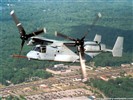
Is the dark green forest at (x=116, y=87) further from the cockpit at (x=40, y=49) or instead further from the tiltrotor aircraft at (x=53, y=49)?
the cockpit at (x=40, y=49)

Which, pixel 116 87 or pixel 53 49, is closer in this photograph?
pixel 53 49

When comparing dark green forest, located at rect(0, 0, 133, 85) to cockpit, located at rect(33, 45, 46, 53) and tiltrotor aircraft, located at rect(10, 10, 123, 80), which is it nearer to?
cockpit, located at rect(33, 45, 46, 53)

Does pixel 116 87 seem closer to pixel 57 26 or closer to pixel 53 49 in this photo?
pixel 53 49

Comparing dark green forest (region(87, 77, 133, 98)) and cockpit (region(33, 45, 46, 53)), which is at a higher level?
cockpit (region(33, 45, 46, 53))

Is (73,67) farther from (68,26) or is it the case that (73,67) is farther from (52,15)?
(52,15)

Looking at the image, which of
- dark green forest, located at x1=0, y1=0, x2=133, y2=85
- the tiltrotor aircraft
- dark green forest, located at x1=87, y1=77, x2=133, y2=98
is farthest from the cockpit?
dark green forest, located at x1=0, y1=0, x2=133, y2=85

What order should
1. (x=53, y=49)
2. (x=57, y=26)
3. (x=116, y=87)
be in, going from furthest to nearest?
(x=57, y=26) → (x=116, y=87) → (x=53, y=49)

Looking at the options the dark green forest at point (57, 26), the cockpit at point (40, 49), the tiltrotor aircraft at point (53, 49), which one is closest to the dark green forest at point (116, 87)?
the dark green forest at point (57, 26)

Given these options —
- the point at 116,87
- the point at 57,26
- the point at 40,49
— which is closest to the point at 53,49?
the point at 40,49

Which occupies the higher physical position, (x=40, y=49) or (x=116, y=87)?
(x=40, y=49)

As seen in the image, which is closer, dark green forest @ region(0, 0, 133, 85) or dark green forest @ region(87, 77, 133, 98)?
dark green forest @ region(87, 77, 133, 98)

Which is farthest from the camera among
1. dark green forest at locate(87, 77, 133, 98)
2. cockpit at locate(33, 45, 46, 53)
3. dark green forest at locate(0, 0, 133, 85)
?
dark green forest at locate(0, 0, 133, 85)
